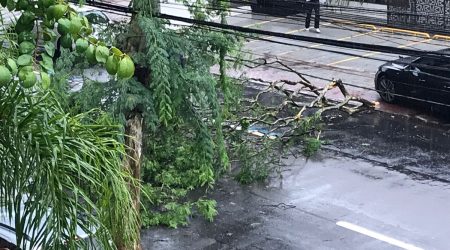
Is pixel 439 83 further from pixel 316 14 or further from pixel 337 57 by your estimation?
pixel 337 57

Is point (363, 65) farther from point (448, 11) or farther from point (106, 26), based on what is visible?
point (106, 26)

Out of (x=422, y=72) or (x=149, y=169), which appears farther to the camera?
(x=422, y=72)

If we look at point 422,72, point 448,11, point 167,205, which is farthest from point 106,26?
point 448,11

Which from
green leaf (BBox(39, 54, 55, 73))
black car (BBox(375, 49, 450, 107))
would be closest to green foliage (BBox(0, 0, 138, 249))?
green leaf (BBox(39, 54, 55, 73))

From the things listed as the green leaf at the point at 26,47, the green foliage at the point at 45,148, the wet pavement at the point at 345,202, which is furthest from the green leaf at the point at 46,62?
the wet pavement at the point at 345,202

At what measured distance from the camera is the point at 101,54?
3.14 meters

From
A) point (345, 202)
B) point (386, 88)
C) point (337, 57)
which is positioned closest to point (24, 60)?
point (345, 202)

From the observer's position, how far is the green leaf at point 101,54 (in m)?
3.12

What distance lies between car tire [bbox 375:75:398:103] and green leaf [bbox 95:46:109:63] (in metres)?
14.1

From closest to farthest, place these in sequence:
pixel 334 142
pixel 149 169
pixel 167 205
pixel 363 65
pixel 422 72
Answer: pixel 167 205 < pixel 149 169 < pixel 334 142 < pixel 422 72 < pixel 363 65

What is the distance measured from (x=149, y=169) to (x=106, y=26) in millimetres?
3011

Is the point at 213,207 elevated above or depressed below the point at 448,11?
below

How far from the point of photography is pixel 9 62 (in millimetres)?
3014

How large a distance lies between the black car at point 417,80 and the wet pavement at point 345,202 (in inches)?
32.2
